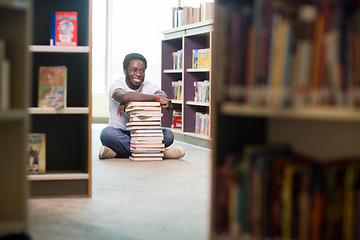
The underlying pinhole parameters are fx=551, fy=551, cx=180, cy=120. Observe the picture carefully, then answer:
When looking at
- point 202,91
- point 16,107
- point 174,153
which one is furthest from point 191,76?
point 16,107

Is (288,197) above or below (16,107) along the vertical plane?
below

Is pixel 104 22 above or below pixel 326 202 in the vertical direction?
above

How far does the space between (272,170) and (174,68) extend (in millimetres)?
5820

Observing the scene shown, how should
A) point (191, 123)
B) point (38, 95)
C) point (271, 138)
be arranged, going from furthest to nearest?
point (191, 123), point (38, 95), point (271, 138)

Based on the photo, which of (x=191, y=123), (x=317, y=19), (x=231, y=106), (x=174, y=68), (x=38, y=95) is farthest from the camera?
(x=174, y=68)

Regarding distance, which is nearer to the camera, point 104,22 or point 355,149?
point 355,149

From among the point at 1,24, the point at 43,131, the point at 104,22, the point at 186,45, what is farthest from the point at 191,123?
the point at 1,24

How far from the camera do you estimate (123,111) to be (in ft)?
17.1

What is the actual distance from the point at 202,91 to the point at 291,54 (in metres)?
4.91

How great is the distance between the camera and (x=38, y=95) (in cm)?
343

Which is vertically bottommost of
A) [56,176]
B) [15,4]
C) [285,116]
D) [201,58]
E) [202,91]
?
[56,176]

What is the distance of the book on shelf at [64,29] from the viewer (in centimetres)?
346

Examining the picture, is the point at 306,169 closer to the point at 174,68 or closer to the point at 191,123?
the point at 191,123

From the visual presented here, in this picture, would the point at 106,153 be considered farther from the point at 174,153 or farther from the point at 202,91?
the point at 202,91
